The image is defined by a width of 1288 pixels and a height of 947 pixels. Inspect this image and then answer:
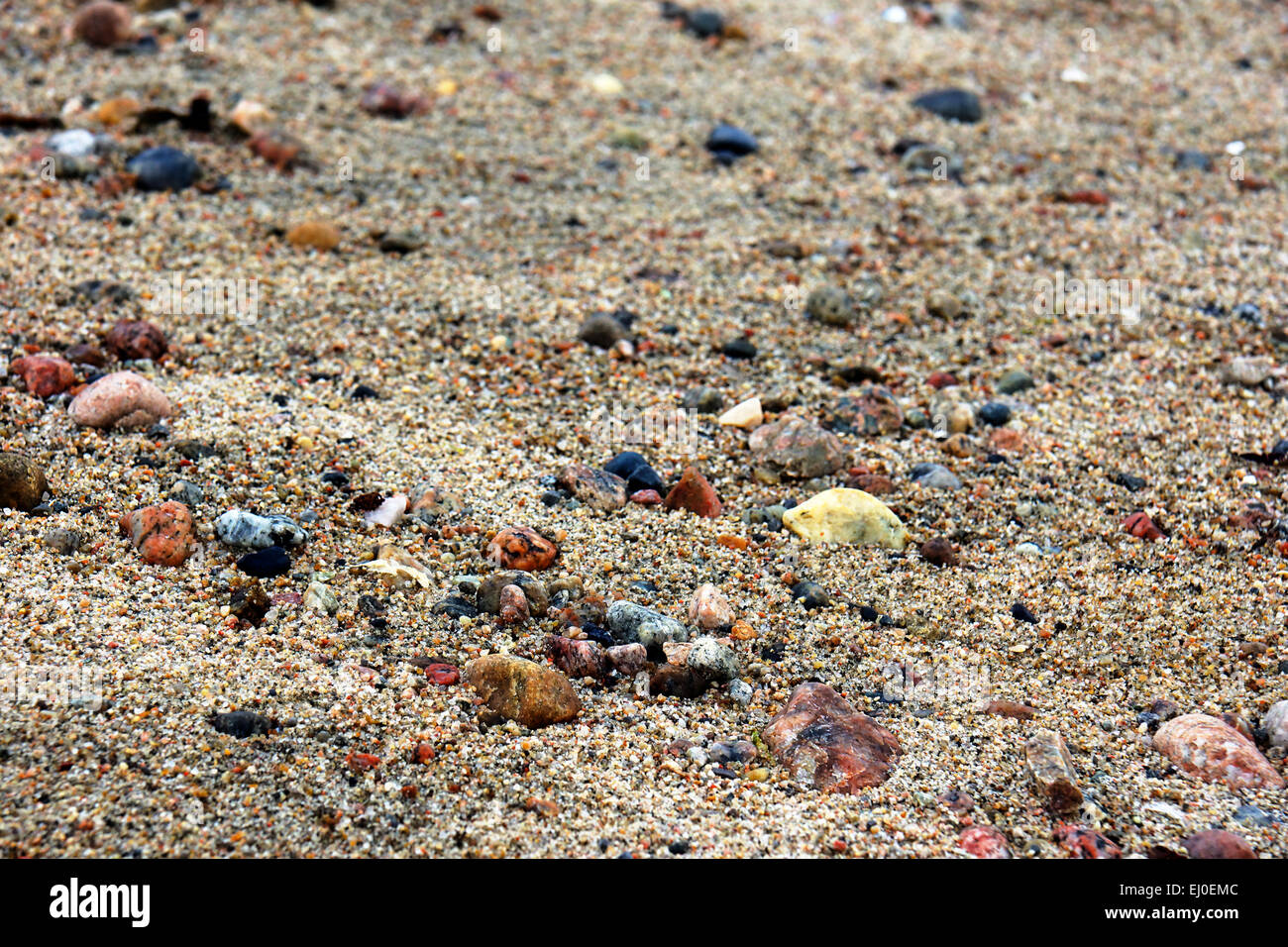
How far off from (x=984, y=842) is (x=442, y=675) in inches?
56.1

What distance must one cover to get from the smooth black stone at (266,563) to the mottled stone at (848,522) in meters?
1.64

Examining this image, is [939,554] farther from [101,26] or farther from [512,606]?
[101,26]

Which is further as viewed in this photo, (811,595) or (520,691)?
(811,595)

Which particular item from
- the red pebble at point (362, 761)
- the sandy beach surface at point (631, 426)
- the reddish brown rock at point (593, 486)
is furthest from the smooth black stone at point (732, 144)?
the red pebble at point (362, 761)

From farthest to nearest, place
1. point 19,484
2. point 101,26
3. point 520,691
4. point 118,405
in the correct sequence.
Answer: point 101,26, point 118,405, point 19,484, point 520,691

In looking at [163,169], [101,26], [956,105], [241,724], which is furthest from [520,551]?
[101,26]

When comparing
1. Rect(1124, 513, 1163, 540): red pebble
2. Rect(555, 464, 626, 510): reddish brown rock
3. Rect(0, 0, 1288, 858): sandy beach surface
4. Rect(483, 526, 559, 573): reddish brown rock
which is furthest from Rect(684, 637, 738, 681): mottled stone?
Rect(1124, 513, 1163, 540): red pebble

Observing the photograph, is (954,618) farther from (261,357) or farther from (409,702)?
(261,357)

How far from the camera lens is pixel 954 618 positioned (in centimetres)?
330

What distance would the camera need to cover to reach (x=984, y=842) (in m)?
2.47

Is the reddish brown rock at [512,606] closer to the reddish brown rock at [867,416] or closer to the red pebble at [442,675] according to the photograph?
the red pebble at [442,675]

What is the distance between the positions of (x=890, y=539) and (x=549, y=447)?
1.29m

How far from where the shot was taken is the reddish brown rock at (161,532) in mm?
3105
